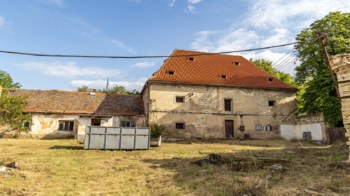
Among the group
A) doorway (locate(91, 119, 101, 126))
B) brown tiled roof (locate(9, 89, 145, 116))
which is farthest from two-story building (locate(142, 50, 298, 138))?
doorway (locate(91, 119, 101, 126))

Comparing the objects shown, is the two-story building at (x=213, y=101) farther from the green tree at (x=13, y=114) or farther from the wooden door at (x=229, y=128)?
the green tree at (x=13, y=114)

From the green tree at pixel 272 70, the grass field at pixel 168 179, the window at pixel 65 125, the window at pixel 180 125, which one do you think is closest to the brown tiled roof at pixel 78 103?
the window at pixel 65 125

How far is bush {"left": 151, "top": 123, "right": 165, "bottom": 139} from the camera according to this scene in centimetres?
1764

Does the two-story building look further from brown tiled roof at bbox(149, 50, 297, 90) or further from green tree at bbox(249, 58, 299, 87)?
green tree at bbox(249, 58, 299, 87)

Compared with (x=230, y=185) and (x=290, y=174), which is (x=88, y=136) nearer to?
(x=230, y=185)

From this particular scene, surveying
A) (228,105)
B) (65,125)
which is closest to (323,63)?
(228,105)

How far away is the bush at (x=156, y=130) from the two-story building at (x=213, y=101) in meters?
0.49

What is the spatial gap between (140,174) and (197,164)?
2411 mm

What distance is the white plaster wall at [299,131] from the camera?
16953 mm

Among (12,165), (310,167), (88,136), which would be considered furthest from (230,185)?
(88,136)

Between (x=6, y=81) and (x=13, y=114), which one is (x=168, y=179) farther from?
(x=6, y=81)

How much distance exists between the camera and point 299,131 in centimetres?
1975

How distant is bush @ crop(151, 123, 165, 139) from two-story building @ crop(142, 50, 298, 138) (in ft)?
1.61

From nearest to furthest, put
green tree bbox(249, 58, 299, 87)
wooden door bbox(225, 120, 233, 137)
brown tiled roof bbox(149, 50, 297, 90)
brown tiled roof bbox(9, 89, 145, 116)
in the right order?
brown tiled roof bbox(9, 89, 145, 116)
wooden door bbox(225, 120, 233, 137)
brown tiled roof bbox(149, 50, 297, 90)
green tree bbox(249, 58, 299, 87)
